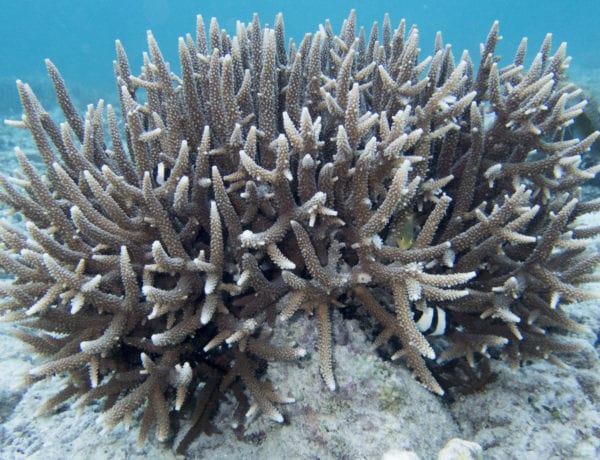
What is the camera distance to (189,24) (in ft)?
322

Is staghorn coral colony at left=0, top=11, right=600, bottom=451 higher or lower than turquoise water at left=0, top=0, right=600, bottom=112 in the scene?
lower

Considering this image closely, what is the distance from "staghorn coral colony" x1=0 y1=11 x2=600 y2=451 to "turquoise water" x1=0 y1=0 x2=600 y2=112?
29760 millimetres

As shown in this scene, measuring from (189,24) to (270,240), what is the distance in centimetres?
11270

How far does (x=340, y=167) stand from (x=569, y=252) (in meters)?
1.99

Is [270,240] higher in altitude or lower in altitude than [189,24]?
lower

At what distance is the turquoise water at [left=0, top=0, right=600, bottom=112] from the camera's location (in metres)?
51.4

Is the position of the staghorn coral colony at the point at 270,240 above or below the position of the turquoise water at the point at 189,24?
below

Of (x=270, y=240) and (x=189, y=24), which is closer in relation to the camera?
(x=270, y=240)

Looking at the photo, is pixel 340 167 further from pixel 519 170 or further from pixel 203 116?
pixel 519 170

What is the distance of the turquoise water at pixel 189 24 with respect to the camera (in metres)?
51.4

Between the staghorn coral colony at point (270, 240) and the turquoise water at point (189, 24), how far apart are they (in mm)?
29760

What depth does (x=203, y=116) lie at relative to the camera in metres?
3.07

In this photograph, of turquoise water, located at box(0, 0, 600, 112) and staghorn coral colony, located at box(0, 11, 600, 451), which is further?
turquoise water, located at box(0, 0, 600, 112)

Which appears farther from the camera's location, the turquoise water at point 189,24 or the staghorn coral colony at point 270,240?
the turquoise water at point 189,24
